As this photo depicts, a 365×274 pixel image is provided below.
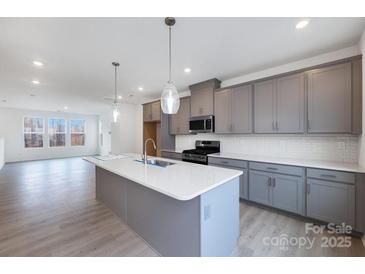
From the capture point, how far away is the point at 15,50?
2398mm

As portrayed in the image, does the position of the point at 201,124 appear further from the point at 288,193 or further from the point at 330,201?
the point at 330,201

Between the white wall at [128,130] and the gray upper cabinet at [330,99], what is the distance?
5602 mm

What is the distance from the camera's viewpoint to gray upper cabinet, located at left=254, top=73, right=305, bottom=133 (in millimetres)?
2619

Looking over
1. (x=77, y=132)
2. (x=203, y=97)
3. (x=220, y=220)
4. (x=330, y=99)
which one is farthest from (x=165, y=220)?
(x=77, y=132)

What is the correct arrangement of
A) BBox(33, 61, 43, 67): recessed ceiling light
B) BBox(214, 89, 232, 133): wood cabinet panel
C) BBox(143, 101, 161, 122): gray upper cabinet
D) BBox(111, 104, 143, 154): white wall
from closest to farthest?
BBox(33, 61, 43, 67): recessed ceiling light → BBox(214, 89, 232, 133): wood cabinet panel → BBox(143, 101, 161, 122): gray upper cabinet → BBox(111, 104, 143, 154): white wall

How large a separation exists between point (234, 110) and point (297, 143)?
1.28 metres

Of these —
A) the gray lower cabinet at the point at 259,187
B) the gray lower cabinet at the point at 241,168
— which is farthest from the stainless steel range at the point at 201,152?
the gray lower cabinet at the point at 259,187

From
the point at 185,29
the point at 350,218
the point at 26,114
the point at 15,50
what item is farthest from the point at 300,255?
the point at 26,114

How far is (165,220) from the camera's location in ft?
5.64

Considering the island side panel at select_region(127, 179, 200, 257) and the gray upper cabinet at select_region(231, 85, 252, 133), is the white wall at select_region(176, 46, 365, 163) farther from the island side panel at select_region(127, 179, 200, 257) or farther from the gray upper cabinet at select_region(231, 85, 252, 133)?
the island side panel at select_region(127, 179, 200, 257)

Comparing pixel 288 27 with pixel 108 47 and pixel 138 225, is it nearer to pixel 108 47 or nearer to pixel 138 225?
pixel 108 47

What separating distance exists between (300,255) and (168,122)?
157 inches

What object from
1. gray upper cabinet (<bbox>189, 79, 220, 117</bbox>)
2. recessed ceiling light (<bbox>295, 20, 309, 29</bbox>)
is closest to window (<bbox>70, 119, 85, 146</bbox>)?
gray upper cabinet (<bbox>189, 79, 220, 117</bbox>)

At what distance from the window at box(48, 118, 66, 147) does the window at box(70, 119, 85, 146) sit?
0.38m
